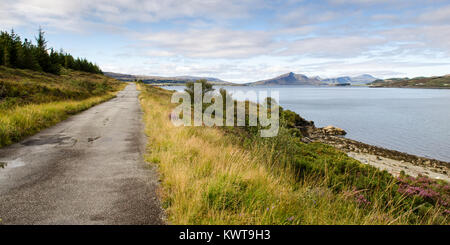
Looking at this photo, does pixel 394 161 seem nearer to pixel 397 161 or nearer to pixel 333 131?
pixel 397 161

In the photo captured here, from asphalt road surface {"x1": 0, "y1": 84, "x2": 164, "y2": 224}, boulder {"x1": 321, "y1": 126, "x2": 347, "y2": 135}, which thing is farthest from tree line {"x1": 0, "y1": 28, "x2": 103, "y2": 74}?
boulder {"x1": 321, "y1": 126, "x2": 347, "y2": 135}

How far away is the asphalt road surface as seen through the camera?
383 cm

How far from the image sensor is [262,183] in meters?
4.75

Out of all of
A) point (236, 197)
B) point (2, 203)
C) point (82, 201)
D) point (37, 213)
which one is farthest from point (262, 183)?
point (2, 203)

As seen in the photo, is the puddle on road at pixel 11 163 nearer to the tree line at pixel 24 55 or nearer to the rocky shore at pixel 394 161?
the rocky shore at pixel 394 161

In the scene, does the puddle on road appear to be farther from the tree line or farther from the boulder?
the tree line

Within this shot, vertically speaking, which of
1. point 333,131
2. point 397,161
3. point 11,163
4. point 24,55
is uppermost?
point 24,55

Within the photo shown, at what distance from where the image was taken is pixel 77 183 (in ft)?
17.2

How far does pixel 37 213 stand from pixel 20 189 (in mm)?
1517

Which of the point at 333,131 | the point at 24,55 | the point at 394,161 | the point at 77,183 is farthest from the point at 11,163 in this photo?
the point at 24,55

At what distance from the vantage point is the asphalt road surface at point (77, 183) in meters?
3.83

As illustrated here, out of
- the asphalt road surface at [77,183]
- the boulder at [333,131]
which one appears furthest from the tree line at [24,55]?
the boulder at [333,131]

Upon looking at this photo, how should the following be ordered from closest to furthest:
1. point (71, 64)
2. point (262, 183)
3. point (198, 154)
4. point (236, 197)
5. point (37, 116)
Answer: point (236, 197)
point (262, 183)
point (198, 154)
point (37, 116)
point (71, 64)
